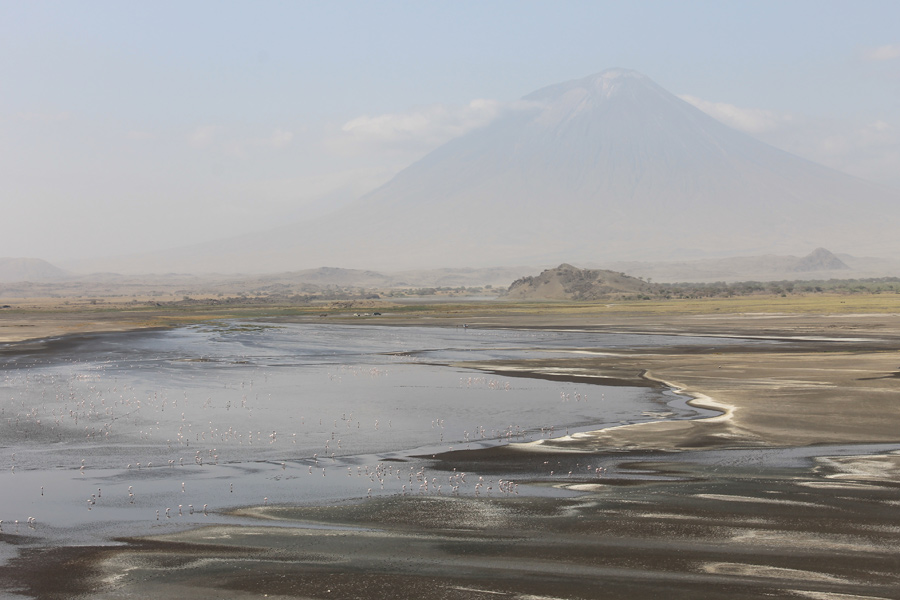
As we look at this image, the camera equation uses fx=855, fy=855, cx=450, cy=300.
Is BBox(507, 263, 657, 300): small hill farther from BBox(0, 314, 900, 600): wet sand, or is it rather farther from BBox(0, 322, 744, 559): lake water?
BBox(0, 314, 900, 600): wet sand

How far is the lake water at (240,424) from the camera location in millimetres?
19625

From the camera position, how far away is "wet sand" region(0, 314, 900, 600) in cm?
1377

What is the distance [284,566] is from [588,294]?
152 metres

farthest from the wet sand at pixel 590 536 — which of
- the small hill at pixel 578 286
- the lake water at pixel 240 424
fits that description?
the small hill at pixel 578 286

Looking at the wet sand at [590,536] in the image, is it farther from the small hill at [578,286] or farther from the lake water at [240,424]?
the small hill at [578,286]

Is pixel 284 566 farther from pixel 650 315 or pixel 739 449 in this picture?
pixel 650 315

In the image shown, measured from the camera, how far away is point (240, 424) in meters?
30.3

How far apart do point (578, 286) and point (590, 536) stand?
155038 millimetres

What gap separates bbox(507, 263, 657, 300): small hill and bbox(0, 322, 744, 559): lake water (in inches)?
4280

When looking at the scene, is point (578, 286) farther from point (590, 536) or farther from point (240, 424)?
point (590, 536)

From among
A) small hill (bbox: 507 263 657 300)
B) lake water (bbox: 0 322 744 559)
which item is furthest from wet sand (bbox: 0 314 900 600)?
small hill (bbox: 507 263 657 300)

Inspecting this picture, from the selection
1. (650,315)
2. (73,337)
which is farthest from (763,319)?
(73,337)

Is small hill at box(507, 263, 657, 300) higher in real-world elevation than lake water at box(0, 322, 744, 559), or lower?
higher

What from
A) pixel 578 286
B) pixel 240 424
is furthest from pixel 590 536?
pixel 578 286
